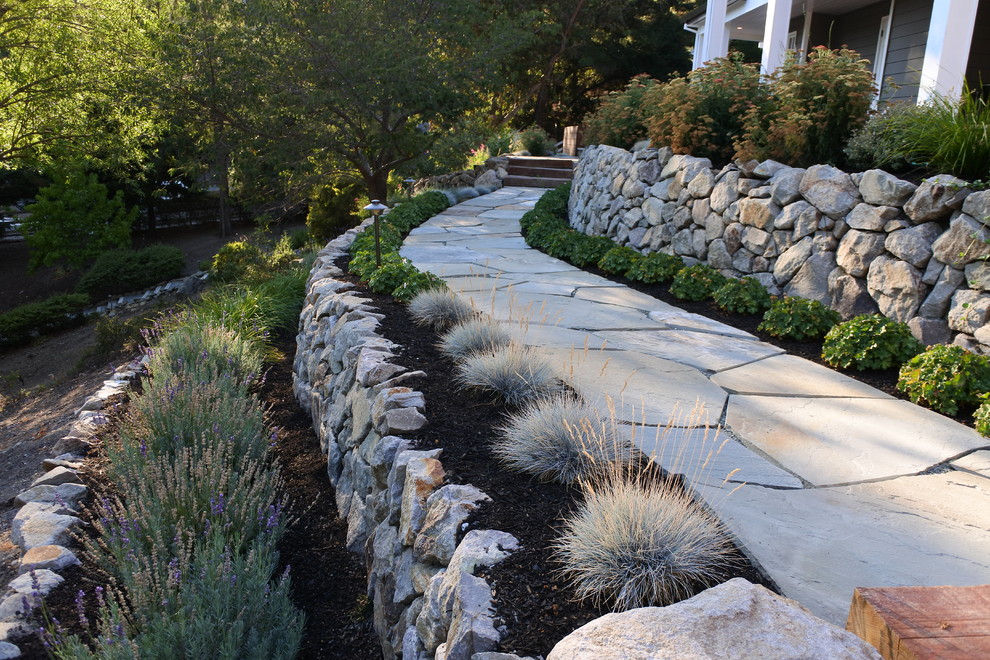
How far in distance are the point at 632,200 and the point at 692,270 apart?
5.81ft

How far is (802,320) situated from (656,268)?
5.69ft

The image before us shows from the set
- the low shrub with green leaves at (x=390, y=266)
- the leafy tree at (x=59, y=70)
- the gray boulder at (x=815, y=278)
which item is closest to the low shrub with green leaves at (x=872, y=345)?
the gray boulder at (x=815, y=278)

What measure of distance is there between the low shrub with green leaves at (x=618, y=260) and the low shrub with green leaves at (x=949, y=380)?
3.03m

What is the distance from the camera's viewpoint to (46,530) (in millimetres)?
3430

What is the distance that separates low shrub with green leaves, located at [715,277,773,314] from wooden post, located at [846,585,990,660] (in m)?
3.59

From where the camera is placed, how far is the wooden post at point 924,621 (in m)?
1.43

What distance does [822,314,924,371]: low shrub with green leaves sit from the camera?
3926 mm

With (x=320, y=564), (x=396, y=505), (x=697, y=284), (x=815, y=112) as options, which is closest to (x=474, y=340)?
(x=396, y=505)

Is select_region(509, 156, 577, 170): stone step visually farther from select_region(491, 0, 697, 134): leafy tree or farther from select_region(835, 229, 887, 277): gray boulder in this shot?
select_region(835, 229, 887, 277): gray boulder

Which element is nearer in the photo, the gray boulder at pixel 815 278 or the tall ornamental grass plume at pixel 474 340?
the tall ornamental grass plume at pixel 474 340

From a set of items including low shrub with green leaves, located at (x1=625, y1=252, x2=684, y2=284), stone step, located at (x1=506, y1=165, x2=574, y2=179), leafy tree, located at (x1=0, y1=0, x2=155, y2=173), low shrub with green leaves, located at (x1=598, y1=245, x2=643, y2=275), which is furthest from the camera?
stone step, located at (x1=506, y1=165, x2=574, y2=179)

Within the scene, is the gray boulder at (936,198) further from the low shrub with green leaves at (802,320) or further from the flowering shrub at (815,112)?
the flowering shrub at (815,112)

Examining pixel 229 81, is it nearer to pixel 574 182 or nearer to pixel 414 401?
pixel 574 182

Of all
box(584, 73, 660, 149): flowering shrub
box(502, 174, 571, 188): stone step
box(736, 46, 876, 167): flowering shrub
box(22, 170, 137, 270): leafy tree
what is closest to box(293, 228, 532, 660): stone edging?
box(736, 46, 876, 167): flowering shrub
